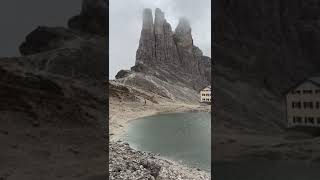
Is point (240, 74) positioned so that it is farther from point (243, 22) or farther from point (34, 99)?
point (34, 99)

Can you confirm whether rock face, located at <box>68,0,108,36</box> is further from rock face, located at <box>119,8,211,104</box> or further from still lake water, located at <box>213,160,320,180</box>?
rock face, located at <box>119,8,211,104</box>

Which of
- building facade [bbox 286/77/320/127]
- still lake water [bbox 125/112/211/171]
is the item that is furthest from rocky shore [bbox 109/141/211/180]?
building facade [bbox 286/77/320/127]

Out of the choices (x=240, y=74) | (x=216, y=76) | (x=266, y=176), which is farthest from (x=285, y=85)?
(x=266, y=176)

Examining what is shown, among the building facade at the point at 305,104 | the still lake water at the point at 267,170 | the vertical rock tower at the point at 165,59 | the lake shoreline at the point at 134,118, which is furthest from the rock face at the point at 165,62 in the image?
the still lake water at the point at 267,170

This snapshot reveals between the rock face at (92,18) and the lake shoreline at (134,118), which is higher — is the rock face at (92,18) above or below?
above

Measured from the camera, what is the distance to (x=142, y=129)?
74500 mm

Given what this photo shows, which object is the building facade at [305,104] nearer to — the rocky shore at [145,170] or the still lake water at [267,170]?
the still lake water at [267,170]

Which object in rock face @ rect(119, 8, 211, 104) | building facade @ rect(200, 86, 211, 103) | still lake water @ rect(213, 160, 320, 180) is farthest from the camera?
rock face @ rect(119, 8, 211, 104)

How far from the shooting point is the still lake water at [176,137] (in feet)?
172

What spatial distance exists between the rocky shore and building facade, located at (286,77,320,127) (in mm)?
21211

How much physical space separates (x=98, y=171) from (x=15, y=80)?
22027mm

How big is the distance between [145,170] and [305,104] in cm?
2936

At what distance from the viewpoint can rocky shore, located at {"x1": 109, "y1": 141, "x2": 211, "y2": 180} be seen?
36250 mm

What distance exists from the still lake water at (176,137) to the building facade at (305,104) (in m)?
13.6
